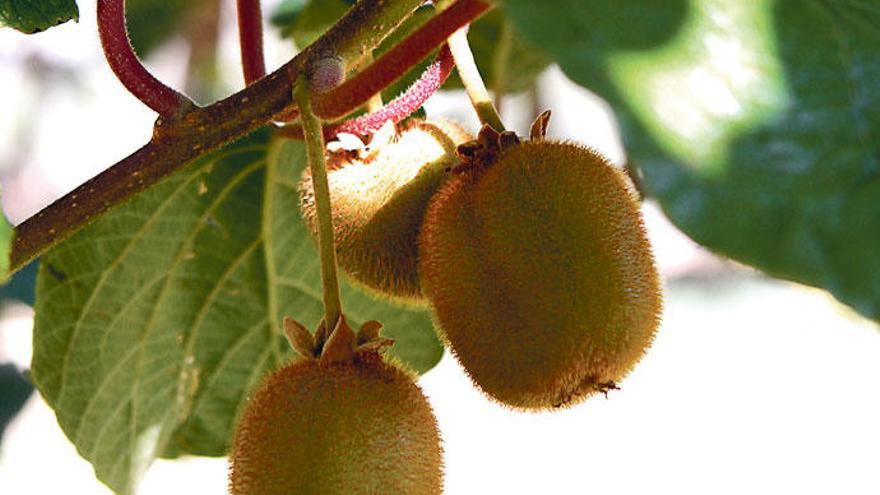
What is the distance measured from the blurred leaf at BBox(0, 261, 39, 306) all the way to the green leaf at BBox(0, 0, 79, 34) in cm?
68

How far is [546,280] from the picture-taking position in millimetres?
789

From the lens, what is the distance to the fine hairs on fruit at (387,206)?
3.18ft

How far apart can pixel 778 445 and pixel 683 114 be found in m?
2.09

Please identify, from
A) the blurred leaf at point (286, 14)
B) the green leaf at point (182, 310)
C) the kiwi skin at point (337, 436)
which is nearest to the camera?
the kiwi skin at point (337, 436)

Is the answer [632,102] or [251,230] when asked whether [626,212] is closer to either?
[632,102]

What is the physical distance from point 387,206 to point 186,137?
0.16 metres

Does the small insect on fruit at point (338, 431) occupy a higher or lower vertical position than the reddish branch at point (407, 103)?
lower

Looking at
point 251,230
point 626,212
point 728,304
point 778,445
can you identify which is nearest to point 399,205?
point 626,212

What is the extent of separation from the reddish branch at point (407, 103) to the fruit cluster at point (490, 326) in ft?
0.29

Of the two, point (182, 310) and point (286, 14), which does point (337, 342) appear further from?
point (286, 14)

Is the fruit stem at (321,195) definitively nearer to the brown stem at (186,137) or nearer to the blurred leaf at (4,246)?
the brown stem at (186,137)

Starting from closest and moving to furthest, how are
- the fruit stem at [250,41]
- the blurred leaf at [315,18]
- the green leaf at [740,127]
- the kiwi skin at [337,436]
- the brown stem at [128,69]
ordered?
the green leaf at [740,127] → the kiwi skin at [337,436] → the brown stem at [128,69] → the fruit stem at [250,41] → the blurred leaf at [315,18]

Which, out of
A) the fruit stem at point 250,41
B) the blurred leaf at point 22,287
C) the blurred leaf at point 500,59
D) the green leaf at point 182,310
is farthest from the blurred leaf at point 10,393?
the fruit stem at point 250,41

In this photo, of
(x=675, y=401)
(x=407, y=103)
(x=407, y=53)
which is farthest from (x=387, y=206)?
(x=675, y=401)
